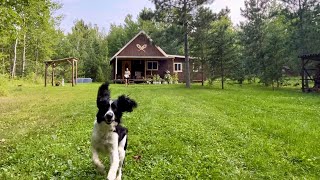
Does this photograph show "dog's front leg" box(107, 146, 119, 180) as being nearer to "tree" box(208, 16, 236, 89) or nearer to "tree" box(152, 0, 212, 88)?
"tree" box(208, 16, 236, 89)

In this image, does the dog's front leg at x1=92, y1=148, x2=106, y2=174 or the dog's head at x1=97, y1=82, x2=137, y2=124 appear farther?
the dog's front leg at x1=92, y1=148, x2=106, y2=174

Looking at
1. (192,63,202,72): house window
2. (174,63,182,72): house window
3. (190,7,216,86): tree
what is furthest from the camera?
(174,63,182,72): house window

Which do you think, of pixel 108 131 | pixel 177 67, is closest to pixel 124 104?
pixel 108 131

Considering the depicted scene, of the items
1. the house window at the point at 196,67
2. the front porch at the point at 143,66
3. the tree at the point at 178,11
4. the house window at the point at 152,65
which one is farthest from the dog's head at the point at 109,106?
the house window at the point at 152,65

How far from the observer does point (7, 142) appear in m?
6.31

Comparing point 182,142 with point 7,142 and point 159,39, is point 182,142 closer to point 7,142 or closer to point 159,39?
point 7,142

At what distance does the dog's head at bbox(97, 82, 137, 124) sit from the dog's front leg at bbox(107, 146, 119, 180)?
379 mm

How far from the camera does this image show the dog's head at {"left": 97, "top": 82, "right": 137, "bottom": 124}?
12.8 feet

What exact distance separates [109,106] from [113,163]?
723mm

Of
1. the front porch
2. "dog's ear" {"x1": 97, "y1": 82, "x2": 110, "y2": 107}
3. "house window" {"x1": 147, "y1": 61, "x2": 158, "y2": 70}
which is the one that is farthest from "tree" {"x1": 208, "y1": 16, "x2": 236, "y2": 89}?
"dog's ear" {"x1": 97, "y1": 82, "x2": 110, "y2": 107}

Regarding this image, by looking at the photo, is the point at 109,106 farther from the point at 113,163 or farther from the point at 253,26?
the point at 253,26

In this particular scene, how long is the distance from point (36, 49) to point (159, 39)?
24020 mm

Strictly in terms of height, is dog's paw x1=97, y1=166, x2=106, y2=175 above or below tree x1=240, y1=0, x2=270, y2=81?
below

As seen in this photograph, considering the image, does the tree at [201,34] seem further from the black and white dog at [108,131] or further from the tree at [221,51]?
the black and white dog at [108,131]
